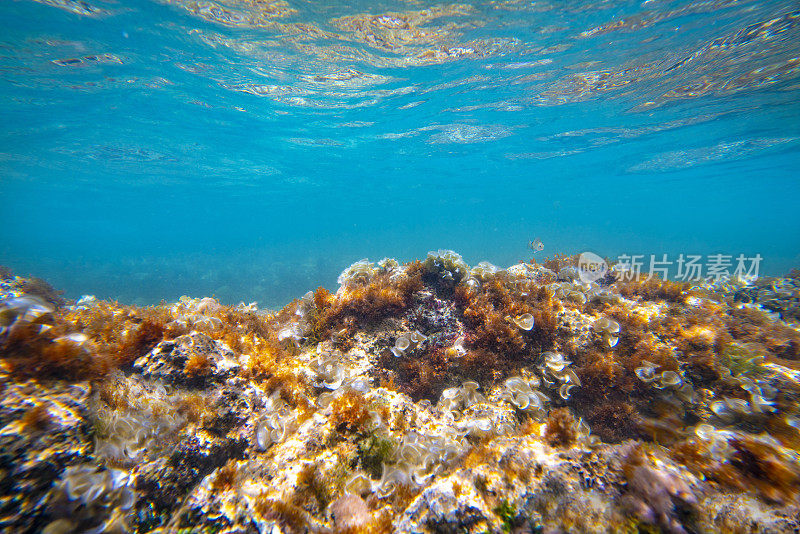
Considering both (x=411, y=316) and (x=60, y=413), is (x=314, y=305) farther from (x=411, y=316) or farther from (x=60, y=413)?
(x=60, y=413)

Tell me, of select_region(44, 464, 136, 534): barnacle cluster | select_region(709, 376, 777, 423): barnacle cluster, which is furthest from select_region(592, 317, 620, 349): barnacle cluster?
select_region(44, 464, 136, 534): barnacle cluster

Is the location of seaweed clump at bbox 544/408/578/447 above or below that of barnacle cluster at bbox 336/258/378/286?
below

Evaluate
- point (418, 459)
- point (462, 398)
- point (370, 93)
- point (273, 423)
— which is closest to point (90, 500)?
point (273, 423)

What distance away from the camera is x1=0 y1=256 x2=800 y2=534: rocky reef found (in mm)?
2051

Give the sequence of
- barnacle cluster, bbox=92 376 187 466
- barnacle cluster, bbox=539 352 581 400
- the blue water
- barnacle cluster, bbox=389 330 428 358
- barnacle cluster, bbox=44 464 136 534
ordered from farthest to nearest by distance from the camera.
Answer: the blue water, barnacle cluster, bbox=389 330 428 358, barnacle cluster, bbox=539 352 581 400, barnacle cluster, bbox=92 376 187 466, barnacle cluster, bbox=44 464 136 534

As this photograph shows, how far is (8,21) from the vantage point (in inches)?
424

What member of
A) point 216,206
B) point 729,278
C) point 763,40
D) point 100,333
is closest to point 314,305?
point 100,333

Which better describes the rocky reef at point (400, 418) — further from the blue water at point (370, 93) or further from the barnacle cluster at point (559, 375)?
the blue water at point (370, 93)

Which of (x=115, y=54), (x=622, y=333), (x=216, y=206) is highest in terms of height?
(x=115, y=54)

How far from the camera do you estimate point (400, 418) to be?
127 inches

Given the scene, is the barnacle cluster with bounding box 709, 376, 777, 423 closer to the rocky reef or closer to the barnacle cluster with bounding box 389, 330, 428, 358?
the rocky reef

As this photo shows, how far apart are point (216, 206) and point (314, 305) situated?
58.0m

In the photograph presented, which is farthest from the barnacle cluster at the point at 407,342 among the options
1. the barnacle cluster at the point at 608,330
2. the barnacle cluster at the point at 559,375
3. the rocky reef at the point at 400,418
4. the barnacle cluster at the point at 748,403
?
the barnacle cluster at the point at 748,403

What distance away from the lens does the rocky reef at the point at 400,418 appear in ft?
6.73
